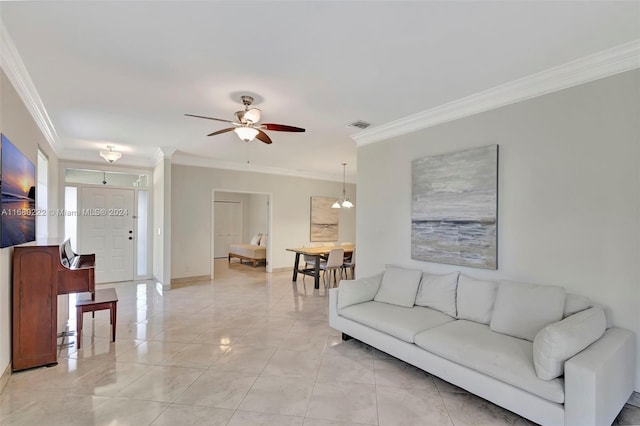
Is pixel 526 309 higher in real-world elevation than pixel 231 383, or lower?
higher

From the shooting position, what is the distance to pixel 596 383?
1.75 meters

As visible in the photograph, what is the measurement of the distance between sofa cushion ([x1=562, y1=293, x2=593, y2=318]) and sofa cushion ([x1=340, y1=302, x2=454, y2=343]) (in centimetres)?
89

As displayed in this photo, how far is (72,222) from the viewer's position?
20.0 feet

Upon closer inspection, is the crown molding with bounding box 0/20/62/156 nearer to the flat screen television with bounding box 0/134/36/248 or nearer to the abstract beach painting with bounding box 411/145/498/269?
the flat screen television with bounding box 0/134/36/248

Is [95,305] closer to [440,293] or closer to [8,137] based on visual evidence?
[8,137]

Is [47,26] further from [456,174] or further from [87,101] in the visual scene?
[456,174]

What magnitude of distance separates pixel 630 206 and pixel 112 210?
25.3ft

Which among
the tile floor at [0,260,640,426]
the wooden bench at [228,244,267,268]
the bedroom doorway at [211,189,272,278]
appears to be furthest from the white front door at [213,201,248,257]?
the tile floor at [0,260,640,426]

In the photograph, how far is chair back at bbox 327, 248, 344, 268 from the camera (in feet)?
20.2

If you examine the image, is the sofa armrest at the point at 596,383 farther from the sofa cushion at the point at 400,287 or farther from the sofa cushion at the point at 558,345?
the sofa cushion at the point at 400,287

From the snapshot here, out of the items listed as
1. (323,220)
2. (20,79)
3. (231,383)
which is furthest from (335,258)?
(20,79)

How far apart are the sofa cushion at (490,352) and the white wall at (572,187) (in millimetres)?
728

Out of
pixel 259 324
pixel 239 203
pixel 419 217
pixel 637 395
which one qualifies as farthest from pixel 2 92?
pixel 239 203

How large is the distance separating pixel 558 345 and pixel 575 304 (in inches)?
29.8
